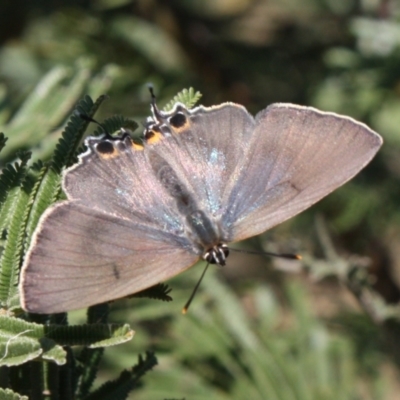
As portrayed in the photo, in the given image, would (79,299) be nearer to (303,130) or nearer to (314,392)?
(303,130)

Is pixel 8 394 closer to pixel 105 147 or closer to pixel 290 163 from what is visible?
pixel 105 147

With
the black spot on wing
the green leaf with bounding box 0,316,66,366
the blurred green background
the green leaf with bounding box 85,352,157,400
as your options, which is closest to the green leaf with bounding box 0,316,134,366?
the green leaf with bounding box 0,316,66,366

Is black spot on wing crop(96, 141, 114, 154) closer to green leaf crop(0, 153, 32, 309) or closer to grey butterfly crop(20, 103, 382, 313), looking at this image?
grey butterfly crop(20, 103, 382, 313)

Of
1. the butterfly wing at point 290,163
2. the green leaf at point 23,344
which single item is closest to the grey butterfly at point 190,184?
the butterfly wing at point 290,163

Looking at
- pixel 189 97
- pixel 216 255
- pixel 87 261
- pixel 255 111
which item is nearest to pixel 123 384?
pixel 87 261

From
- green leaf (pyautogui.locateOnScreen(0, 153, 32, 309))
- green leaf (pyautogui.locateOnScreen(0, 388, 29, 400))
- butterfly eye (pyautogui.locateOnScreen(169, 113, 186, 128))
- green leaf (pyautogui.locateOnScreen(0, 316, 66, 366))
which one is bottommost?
green leaf (pyautogui.locateOnScreen(0, 388, 29, 400))

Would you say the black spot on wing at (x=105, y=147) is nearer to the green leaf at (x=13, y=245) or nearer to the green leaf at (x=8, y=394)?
the green leaf at (x=13, y=245)
